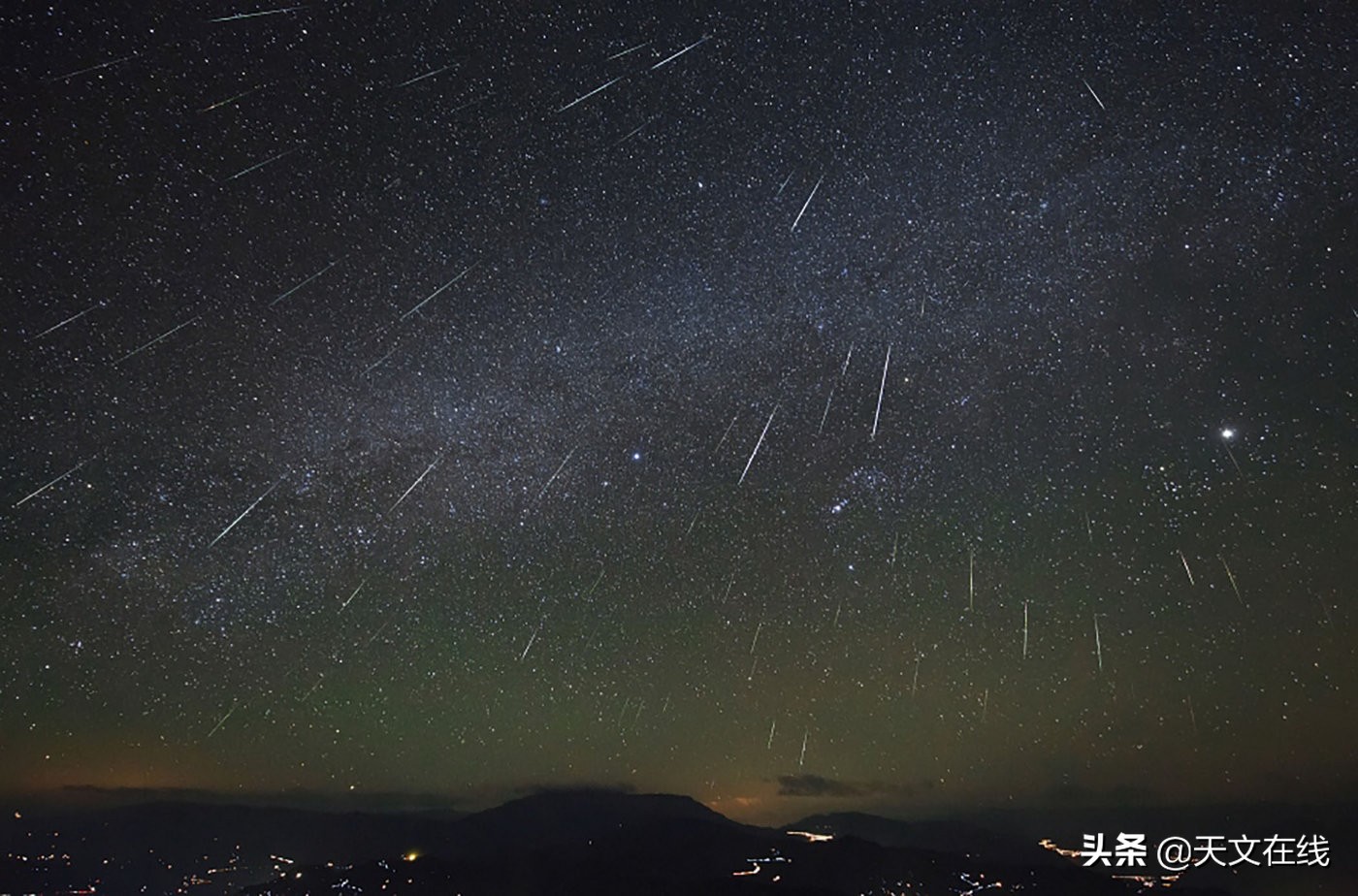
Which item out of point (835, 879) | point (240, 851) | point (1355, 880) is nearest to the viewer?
point (835, 879)

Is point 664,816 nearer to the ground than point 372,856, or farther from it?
farther from it

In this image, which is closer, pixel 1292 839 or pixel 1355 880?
pixel 1292 839

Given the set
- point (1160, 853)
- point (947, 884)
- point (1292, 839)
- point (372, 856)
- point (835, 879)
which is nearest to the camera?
point (1292, 839)

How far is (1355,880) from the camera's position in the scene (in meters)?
145

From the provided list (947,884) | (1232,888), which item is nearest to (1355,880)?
(1232,888)

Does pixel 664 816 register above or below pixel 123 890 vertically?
above

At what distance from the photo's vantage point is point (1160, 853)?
61.3 ft

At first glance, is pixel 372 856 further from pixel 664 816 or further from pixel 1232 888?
pixel 1232 888

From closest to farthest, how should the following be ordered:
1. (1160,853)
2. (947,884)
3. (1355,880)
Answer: (1160,853)
(947,884)
(1355,880)

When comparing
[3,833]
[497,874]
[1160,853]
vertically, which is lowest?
[3,833]

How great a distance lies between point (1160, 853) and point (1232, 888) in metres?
172

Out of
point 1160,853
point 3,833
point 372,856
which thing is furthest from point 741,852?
point 3,833

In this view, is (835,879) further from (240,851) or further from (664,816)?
(240,851)

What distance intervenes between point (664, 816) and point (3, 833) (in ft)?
509
